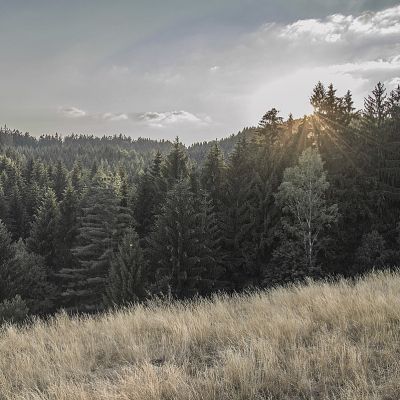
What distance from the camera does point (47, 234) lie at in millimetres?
57812

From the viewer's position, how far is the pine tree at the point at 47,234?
57156 millimetres

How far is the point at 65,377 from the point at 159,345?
1623 millimetres

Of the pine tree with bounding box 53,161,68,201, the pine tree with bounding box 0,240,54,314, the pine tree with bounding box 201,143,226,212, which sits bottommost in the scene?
the pine tree with bounding box 0,240,54,314

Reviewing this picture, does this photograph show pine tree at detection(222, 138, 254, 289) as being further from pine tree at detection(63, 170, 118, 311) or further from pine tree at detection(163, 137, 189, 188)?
pine tree at detection(63, 170, 118, 311)

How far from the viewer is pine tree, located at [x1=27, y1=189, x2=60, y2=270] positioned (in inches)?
2250

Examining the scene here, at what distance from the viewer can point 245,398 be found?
4297 mm

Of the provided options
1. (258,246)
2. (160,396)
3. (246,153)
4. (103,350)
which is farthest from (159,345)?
(246,153)

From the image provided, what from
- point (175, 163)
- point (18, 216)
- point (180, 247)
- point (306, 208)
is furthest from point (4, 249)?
point (18, 216)

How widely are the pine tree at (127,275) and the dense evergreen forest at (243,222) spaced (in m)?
0.10

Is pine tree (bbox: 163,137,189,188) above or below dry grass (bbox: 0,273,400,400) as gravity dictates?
above

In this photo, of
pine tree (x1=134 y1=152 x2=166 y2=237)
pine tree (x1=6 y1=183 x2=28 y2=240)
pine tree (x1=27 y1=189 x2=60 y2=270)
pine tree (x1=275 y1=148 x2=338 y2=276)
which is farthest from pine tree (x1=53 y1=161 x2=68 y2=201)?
pine tree (x1=275 y1=148 x2=338 y2=276)

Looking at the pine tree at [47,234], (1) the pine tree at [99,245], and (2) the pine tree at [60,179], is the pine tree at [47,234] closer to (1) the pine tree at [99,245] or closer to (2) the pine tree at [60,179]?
(1) the pine tree at [99,245]

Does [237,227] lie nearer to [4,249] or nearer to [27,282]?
[27,282]

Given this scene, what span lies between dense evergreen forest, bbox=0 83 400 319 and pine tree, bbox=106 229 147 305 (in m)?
0.10
